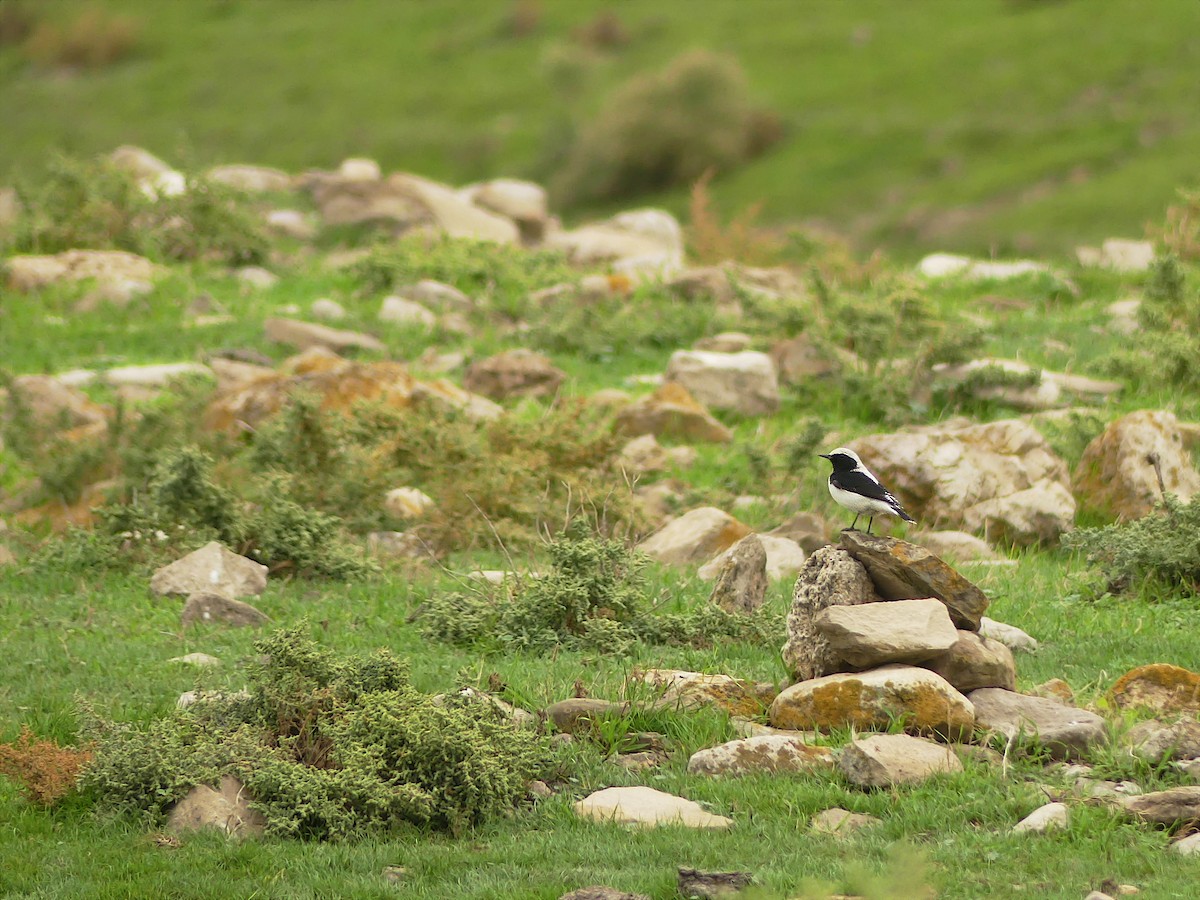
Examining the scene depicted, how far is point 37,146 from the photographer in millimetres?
57250

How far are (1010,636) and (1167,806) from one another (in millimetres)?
2270

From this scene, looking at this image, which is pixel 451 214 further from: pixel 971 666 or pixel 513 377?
pixel 971 666

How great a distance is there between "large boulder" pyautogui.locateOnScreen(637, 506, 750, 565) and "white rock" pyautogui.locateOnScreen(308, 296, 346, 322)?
22.6 ft

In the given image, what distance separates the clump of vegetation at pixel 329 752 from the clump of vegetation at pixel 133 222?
12.8m

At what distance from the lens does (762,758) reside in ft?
21.0

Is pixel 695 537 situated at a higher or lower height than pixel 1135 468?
lower

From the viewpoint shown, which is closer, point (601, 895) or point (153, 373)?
point (601, 895)

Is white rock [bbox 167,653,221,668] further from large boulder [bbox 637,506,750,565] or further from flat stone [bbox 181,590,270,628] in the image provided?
large boulder [bbox 637,506,750,565]

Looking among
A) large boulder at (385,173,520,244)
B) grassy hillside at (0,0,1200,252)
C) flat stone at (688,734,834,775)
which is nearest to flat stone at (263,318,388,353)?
large boulder at (385,173,520,244)

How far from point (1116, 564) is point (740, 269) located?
9704mm

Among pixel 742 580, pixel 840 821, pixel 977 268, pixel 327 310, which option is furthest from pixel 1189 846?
pixel 977 268

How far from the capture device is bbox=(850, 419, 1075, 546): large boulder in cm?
1056

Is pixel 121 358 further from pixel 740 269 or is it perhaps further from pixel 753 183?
pixel 753 183

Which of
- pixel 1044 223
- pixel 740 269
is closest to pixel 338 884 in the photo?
pixel 740 269
